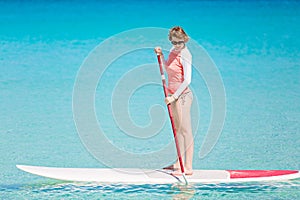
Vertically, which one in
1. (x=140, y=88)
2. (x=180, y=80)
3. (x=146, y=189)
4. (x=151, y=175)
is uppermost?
(x=140, y=88)

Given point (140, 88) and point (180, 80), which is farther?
point (140, 88)

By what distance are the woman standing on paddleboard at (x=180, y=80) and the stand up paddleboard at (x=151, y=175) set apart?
26 cm

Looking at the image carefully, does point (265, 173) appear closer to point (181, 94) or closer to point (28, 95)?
point (181, 94)

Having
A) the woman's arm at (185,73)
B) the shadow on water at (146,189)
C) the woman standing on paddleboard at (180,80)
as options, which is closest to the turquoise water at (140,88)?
the shadow on water at (146,189)

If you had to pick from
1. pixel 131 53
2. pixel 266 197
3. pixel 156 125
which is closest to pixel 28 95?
pixel 156 125

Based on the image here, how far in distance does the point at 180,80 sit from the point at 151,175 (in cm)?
69

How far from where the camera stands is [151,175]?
15.3ft

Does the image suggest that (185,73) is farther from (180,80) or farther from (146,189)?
(146,189)

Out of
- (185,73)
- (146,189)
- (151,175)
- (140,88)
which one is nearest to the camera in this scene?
(185,73)

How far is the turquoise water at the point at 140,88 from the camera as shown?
4.70m

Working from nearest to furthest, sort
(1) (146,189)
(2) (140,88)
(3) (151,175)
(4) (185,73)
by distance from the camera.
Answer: (4) (185,73) → (1) (146,189) → (3) (151,175) → (2) (140,88)

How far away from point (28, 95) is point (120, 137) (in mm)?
1785

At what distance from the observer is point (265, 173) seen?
4707 mm

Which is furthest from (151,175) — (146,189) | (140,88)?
(140,88)
